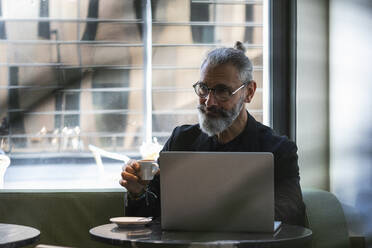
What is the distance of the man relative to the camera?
2.06 metres

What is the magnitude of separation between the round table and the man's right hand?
0.66ft

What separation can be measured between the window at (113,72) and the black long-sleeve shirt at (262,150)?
0.76 metres

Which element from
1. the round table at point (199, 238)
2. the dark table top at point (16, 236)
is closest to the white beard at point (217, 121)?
A: the round table at point (199, 238)

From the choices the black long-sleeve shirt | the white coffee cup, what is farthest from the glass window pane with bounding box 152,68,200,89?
the white coffee cup

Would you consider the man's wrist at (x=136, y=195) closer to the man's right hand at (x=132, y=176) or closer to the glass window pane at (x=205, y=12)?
the man's right hand at (x=132, y=176)

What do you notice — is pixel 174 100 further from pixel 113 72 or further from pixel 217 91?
pixel 217 91

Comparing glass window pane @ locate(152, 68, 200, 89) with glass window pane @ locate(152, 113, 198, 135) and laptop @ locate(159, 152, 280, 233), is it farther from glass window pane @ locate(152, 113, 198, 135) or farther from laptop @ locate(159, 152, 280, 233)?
laptop @ locate(159, 152, 280, 233)

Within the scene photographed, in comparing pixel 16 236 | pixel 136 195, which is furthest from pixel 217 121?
pixel 16 236

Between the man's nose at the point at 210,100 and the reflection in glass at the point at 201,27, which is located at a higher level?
the reflection in glass at the point at 201,27

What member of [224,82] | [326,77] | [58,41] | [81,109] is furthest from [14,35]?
[326,77]

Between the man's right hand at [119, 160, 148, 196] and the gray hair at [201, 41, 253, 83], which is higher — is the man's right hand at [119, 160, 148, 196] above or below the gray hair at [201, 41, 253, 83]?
below

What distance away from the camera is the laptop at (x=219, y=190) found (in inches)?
60.4

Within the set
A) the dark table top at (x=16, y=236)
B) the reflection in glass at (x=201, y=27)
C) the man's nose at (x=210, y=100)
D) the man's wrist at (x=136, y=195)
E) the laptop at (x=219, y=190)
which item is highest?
the reflection in glass at (x=201, y=27)

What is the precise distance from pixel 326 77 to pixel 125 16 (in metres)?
1.15
